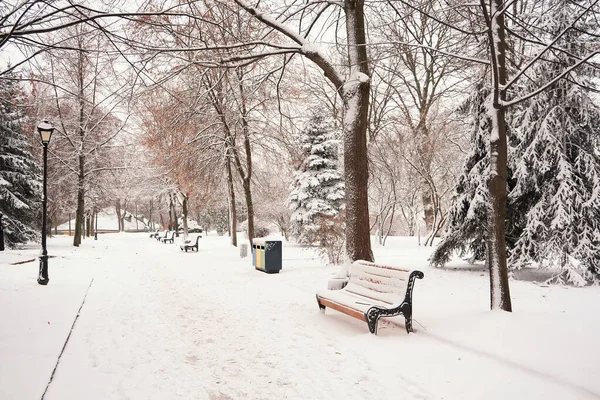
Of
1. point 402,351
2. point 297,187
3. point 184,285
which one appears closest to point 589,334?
point 402,351

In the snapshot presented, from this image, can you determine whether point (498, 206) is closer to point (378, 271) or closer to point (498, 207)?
point (498, 207)

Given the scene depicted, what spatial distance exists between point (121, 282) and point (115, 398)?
770 centimetres

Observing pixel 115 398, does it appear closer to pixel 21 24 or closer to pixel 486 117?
pixel 21 24

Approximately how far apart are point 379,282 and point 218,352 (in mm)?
2607

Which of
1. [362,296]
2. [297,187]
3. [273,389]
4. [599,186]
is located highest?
[297,187]

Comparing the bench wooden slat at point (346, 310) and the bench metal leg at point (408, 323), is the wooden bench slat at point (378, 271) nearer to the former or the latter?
the bench metal leg at point (408, 323)

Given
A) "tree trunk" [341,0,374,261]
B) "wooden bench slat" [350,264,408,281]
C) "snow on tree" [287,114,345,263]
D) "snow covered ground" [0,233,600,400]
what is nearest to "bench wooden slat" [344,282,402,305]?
"wooden bench slat" [350,264,408,281]

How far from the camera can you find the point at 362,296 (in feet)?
20.3

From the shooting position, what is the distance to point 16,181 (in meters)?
19.4

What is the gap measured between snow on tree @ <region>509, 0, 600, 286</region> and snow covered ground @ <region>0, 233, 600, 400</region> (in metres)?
1.05

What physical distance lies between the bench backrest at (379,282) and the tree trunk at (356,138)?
1705mm

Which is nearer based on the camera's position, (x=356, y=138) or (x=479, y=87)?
(x=356, y=138)

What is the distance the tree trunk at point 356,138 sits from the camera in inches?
324

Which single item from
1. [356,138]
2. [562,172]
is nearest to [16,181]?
[356,138]
